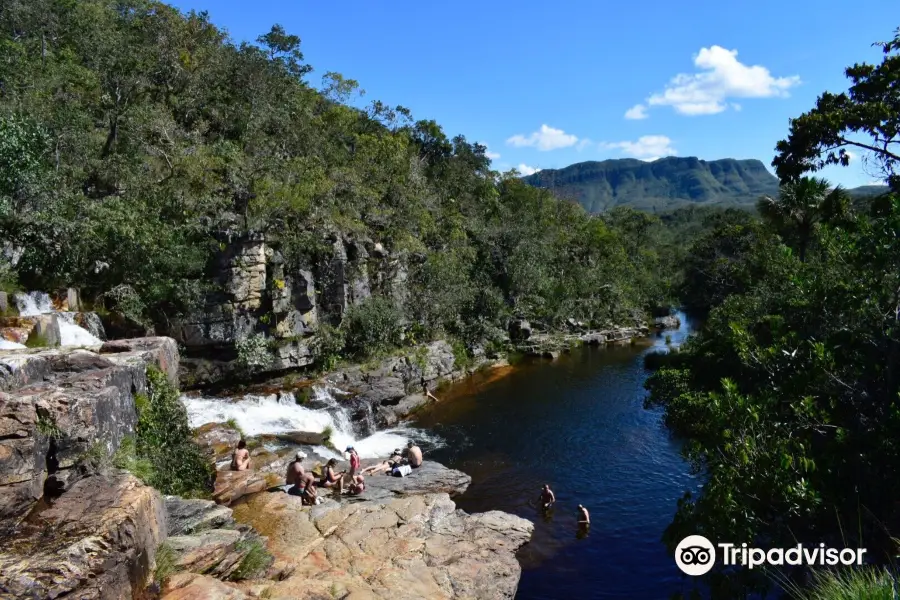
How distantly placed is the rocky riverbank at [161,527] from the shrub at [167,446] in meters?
0.40

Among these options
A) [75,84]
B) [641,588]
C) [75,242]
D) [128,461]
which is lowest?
[641,588]

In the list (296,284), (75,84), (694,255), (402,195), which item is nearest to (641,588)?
(296,284)

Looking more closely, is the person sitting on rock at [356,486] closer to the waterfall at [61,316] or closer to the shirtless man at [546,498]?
the shirtless man at [546,498]

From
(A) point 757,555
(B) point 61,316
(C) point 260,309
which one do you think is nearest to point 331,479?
(B) point 61,316

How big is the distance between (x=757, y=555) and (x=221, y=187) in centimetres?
2342

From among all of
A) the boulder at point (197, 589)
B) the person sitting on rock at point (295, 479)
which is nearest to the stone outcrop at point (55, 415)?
the boulder at point (197, 589)

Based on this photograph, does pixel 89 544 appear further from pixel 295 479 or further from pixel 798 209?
pixel 798 209

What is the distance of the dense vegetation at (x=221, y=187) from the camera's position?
2003cm

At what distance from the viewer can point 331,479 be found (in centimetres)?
1530

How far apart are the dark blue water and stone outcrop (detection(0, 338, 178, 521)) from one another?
351 inches

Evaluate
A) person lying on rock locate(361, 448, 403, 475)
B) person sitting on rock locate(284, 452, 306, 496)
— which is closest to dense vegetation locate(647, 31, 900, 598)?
person sitting on rock locate(284, 452, 306, 496)

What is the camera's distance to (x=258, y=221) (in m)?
23.5

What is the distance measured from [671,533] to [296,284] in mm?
19402

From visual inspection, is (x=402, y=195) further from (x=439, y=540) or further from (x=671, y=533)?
(x=671, y=533)
